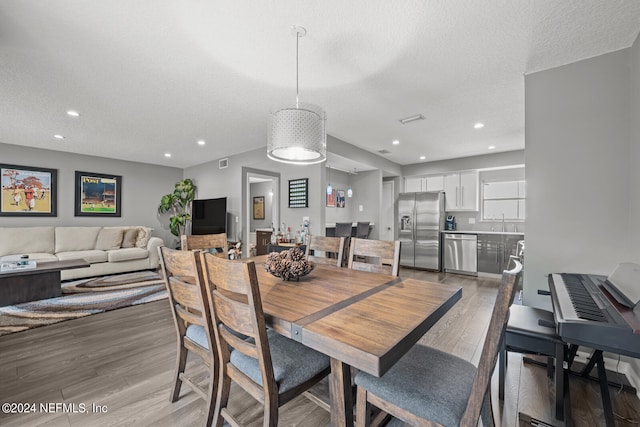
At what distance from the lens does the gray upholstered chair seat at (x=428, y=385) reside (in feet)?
3.17

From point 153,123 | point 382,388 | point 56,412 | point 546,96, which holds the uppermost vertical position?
point 153,123

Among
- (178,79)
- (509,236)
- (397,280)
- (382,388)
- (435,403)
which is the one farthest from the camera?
(509,236)

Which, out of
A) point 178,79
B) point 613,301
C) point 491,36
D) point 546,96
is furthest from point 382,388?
point 178,79

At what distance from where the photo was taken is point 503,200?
5.53m

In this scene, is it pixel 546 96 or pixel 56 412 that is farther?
pixel 546 96

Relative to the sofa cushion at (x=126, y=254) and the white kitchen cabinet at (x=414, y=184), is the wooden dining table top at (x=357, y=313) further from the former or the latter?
the white kitchen cabinet at (x=414, y=184)

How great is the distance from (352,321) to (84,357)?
251 cm

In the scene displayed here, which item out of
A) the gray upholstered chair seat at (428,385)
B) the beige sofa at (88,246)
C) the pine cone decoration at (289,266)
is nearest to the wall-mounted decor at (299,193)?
the pine cone decoration at (289,266)

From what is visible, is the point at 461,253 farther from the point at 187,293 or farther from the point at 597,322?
the point at 187,293

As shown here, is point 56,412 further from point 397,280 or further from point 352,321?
point 397,280

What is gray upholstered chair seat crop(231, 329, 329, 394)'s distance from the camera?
117 centimetres

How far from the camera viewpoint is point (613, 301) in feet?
4.78

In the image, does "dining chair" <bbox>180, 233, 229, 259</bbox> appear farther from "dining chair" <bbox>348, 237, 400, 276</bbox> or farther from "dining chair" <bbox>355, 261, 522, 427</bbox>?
"dining chair" <bbox>355, 261, 522, 427</bbox>

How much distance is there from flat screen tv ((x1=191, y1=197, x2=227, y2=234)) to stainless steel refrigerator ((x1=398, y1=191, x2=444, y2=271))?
3.89 m
